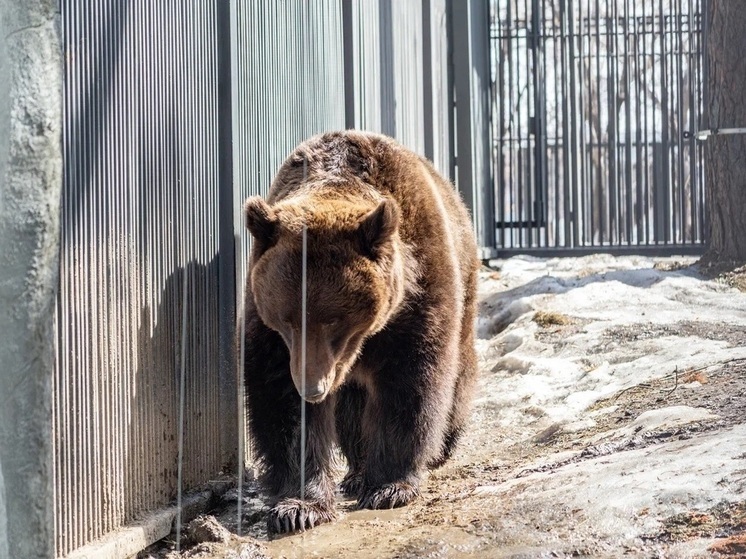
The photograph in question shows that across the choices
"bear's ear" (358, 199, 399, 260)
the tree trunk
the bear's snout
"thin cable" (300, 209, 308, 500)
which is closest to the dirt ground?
"thin cable" (300, 209, 308, 500)

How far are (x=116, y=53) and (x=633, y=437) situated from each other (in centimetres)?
272

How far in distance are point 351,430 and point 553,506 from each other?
5.84ft

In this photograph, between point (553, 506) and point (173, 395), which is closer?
point (553, 506)

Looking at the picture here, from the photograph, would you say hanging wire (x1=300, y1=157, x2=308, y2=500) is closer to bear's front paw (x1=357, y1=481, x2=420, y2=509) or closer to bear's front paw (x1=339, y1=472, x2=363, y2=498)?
bear's front paw (x1=357, y1=481, x2=420, y2=509)

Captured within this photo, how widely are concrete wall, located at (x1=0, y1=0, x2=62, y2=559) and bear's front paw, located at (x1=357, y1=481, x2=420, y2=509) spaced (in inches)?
103

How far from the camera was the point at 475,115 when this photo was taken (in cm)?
1439

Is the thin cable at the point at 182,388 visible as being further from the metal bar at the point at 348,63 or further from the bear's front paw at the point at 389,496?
the metal bar at the point at 348,63

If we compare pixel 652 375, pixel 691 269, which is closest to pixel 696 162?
pixel 691 269

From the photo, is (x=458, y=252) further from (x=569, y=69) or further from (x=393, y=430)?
(x=569, y=69)

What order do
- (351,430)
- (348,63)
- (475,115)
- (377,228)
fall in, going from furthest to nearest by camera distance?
(475,115) → (348,63) → (351,430) → (377,228)

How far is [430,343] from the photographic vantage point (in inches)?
191

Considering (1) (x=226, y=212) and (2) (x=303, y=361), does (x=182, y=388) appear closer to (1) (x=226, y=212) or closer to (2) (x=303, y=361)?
(2) (x=303, y=361)

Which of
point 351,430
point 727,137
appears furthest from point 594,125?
point 351,430

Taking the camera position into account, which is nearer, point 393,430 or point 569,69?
point 393,430
